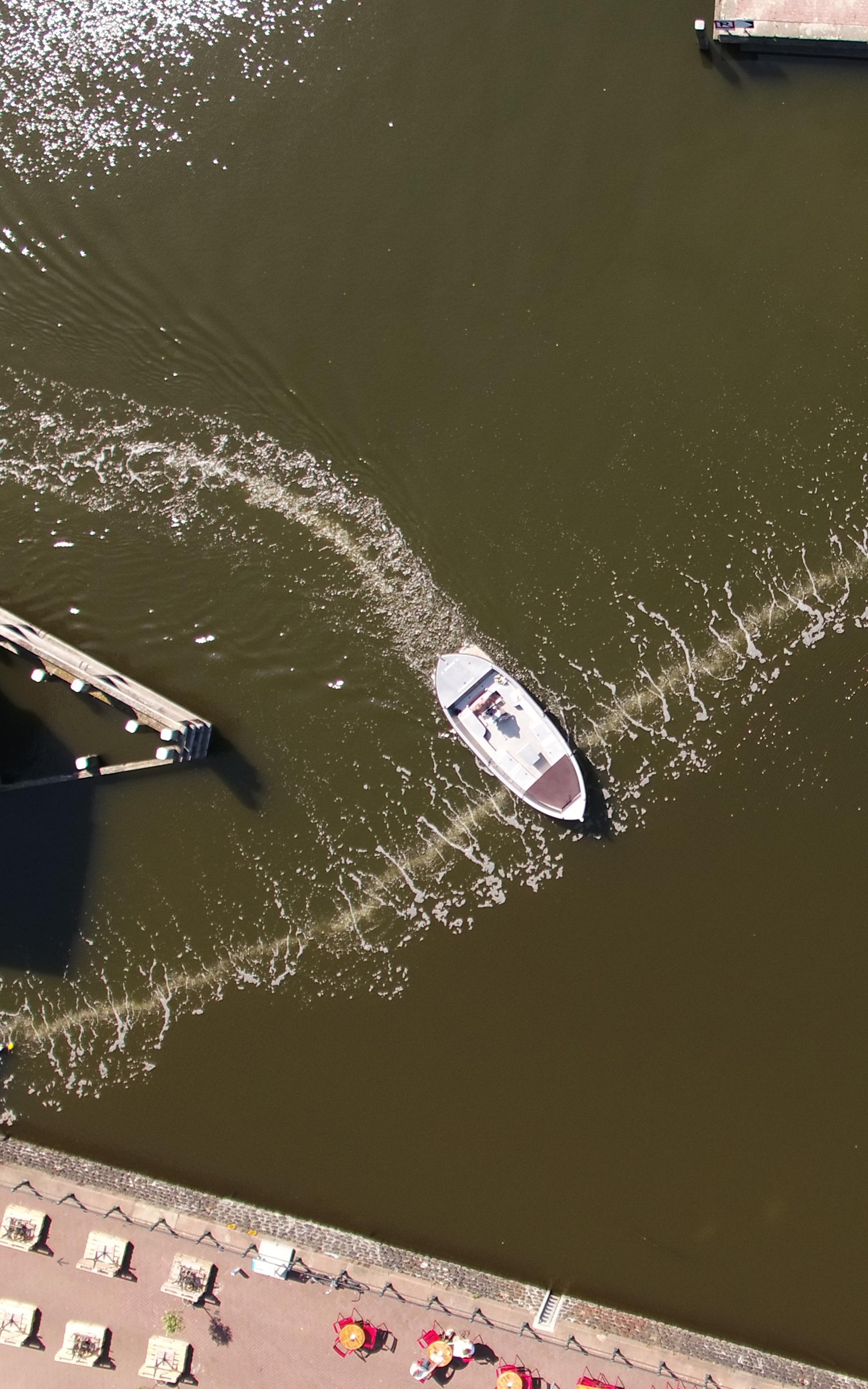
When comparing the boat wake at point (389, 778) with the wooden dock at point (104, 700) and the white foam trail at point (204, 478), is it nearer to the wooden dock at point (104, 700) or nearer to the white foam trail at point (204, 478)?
the white foam trail at point (204, 478)

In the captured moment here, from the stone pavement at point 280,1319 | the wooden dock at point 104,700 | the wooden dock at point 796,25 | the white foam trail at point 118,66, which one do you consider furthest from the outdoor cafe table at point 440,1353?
the wooden dock at point 796,25

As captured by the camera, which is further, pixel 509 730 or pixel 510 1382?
pixel 509 730

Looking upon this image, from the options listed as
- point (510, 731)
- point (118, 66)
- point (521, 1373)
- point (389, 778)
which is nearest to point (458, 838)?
point (389, 778)

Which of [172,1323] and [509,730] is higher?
[509,730]

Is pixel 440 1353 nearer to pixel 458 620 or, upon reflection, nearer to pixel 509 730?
pixel 509 730

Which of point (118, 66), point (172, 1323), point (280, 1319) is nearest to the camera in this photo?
point (172, 1323)

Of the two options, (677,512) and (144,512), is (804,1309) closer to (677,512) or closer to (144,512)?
(677,512)

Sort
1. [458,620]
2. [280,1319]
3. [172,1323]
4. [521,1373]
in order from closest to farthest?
1. [521,1373]
2. [172,1323]
3. [280,1319]
4. [458,620]

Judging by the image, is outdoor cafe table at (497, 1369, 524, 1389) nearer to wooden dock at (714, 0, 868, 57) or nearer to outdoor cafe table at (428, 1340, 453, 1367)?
outdoor cafe table at (428, 1340, 453, 1367)
